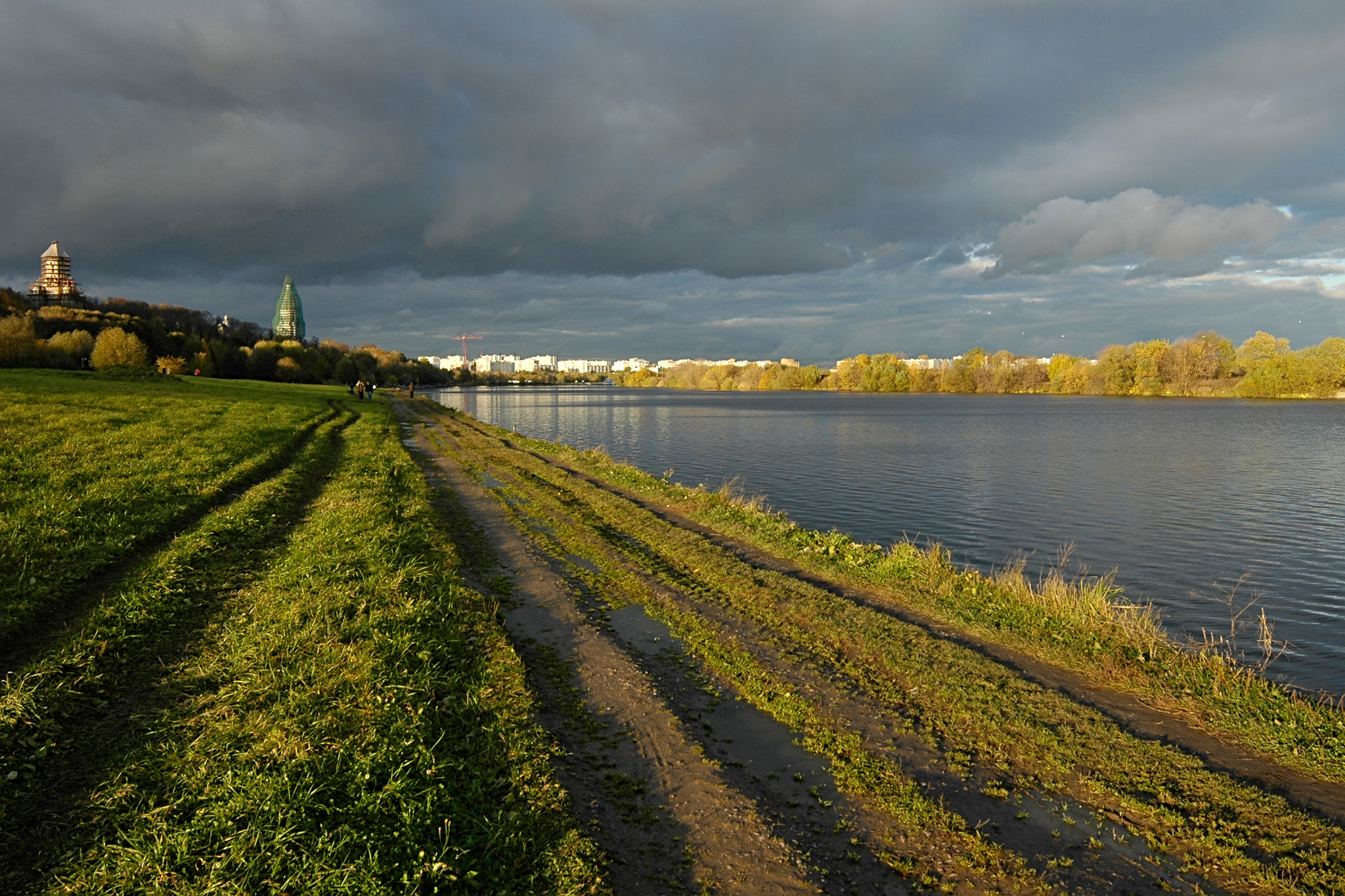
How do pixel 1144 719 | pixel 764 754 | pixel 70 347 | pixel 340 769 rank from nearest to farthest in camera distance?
pixel 340 769 < pixel 764 754 < pixel 1144 719 < pixel 70 347

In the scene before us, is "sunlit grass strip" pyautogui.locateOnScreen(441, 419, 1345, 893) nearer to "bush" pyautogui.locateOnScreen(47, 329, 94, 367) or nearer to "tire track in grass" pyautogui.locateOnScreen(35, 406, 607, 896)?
"tire track in grass" pyautogui.locateOnScreen(35, 406, 607, 896)

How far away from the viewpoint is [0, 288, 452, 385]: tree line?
210 ft

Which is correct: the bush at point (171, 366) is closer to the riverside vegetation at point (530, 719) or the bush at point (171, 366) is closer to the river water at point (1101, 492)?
the river water at point (1101, 492)

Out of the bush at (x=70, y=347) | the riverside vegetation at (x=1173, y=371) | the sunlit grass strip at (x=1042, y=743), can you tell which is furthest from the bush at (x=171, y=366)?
the riverside vegetation at (x=1173, y=371)

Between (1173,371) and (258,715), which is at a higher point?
(1173,371)

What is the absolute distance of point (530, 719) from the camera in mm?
6621

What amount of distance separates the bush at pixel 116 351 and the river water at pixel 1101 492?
122 feet

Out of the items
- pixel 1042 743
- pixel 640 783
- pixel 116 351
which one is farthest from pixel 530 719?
pixel 116 351

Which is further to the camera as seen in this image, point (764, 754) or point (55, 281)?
point (55, 281)

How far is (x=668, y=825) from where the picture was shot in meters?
5.20

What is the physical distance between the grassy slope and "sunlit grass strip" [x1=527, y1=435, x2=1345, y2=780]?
37.8 feet

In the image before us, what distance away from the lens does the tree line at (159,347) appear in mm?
64125

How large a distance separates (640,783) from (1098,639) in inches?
292

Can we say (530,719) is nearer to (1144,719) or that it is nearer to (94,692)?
(94,692)
